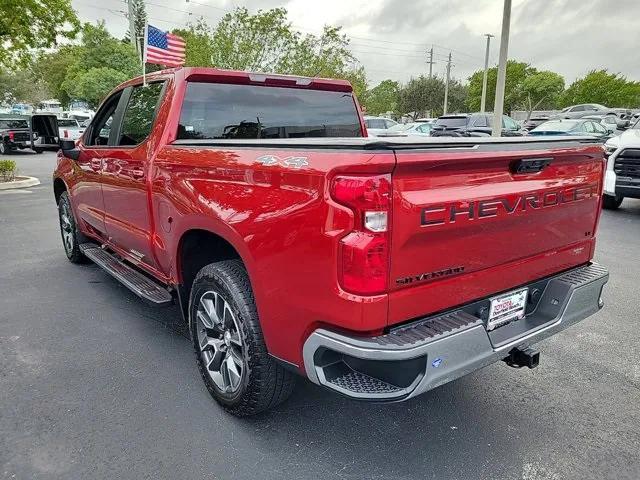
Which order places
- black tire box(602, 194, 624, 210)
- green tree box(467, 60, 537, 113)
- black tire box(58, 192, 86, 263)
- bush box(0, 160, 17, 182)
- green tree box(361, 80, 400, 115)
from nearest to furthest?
black tire box(58, 192, 86, 263)
black tire box(602, 194, 624, 210)
bush box(0, 160, 17, 182)
green tree box(467, 60, 537, 113)
green tree box(361, 80, 400, 115)

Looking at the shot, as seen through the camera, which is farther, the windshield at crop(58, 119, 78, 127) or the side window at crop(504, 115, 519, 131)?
the windshield at crop(58, 119, 78, 127)

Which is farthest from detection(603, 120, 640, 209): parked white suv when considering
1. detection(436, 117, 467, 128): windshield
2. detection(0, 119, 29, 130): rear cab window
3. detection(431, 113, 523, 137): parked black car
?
detection(0, 119, 29, 130): rear cab window

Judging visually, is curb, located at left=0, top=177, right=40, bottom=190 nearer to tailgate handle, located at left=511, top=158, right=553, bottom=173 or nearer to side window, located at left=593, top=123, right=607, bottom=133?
tailgate handle, located at left=511, top=158, right=553, bottom=173

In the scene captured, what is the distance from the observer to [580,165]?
277 cm

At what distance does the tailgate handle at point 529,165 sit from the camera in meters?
2.38

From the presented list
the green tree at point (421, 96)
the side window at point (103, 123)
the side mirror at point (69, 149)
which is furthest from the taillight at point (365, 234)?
the green tree at point (421, 96)

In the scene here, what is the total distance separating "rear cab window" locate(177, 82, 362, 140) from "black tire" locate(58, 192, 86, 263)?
2.65 m

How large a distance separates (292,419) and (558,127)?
16.9 metres

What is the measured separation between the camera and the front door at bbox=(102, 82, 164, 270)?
359 centimetres

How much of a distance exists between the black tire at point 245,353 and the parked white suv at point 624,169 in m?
7.76

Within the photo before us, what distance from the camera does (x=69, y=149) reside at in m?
4.90

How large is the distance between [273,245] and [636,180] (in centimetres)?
810

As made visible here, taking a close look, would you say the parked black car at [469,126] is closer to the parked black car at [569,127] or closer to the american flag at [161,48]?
the parked black car at [569,127]

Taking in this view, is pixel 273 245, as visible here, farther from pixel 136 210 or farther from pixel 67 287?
pixel 67 287
